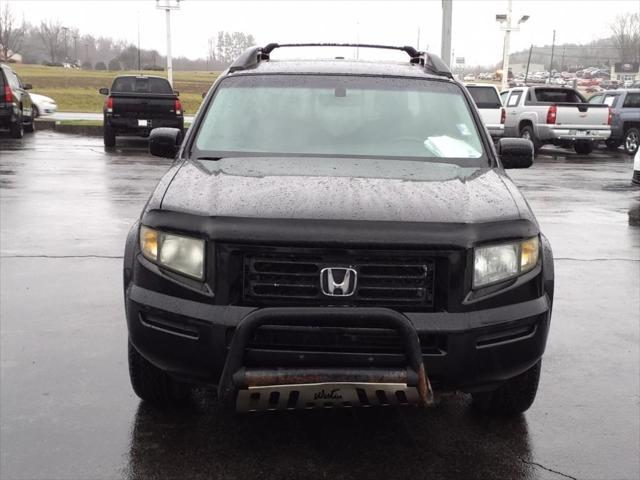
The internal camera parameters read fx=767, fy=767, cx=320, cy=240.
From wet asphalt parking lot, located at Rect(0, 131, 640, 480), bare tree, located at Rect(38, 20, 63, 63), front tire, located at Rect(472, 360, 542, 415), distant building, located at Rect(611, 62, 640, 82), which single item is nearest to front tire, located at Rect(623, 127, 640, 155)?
wet asphalt parking lot, located at Rect(0, 131, 640, 480)

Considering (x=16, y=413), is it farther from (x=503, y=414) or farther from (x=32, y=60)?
(x=32, y=60)

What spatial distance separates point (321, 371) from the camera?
2.91m

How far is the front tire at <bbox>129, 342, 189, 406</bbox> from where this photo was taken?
12.0 ft

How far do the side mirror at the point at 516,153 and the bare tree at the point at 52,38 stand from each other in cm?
11174

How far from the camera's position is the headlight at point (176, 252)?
3129mm

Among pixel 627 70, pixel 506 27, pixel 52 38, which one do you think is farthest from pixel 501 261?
pixel 52 38

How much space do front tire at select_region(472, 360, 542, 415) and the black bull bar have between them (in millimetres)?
978

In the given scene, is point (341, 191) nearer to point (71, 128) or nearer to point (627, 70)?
point (71, 128)

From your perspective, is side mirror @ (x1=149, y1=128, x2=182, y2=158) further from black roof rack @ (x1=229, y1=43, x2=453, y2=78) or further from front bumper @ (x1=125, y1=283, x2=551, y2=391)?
front bumper @ (x1=125, y1=283, x2=551, y2=391)

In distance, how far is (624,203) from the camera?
11992 millimetres

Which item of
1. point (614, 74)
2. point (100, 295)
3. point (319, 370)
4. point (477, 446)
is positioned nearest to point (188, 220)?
point (319, 370)

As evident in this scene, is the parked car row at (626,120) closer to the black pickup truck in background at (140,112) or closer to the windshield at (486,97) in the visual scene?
the windshield at (486,97)

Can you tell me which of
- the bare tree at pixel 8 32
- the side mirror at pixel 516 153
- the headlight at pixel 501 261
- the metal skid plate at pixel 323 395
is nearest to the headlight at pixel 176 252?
the metal skid plate at pixel 323 395

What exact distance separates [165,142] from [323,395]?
8.26 feet
